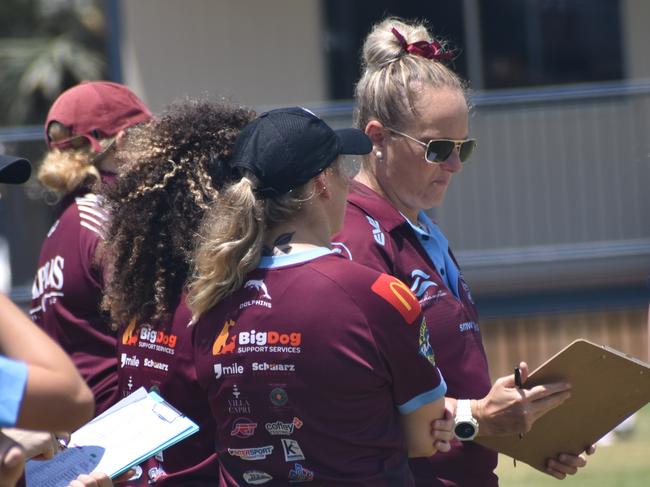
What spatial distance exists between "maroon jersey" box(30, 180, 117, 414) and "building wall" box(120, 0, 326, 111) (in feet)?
21.7

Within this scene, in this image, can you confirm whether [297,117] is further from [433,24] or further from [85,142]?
[433,24]

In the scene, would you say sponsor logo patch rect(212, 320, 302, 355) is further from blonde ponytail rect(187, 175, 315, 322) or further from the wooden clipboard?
the wooden clipboard

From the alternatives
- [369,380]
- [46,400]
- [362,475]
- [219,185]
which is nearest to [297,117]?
[219,185]

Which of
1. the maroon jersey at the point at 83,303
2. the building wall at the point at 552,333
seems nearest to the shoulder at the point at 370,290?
the maroon jersey at the point at 83,303

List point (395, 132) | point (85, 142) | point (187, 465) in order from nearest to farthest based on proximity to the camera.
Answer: point (187, 465) → point (395, 132) → point (85, 142)

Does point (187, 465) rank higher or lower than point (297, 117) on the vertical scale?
lower

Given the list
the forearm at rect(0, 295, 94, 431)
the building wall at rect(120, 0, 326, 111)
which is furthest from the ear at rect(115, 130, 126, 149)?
the building wall at rect(120, 0, 326, 111)

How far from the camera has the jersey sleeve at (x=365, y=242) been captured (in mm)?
3016

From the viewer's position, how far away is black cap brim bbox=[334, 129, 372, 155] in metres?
2.81

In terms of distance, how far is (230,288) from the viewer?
2.69 meters

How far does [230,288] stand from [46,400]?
83 centimetres

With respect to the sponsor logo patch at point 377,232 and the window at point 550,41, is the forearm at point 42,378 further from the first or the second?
the window at point 550,41

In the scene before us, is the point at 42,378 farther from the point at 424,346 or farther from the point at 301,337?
the point at 424,346

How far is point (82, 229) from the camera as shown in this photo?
3727 mm
